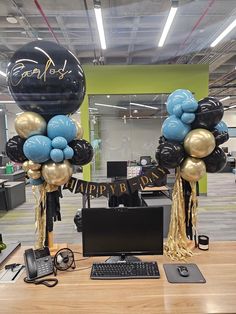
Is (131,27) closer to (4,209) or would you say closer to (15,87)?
(15,87)

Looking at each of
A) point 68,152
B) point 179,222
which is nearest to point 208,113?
point 179,222

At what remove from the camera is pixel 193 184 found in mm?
1847

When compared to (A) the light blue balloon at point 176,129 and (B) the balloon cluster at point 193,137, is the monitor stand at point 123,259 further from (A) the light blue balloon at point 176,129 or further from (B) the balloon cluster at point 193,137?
(A) the light blue balloon at point 176,129

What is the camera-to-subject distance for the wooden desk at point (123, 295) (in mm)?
1267

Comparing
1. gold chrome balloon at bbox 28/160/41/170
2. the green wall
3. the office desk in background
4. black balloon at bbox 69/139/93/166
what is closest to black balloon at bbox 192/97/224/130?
black balloon at bbox 69/139/93/166

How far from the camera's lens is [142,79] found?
21.4 feet

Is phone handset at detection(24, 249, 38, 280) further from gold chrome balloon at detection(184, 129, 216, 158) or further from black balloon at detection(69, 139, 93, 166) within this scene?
gold chrome balloon at detection(184, 129, 216, 158)

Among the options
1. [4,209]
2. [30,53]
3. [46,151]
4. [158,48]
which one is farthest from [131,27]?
[4,209]

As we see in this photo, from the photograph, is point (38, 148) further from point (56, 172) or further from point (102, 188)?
point (102, 188)

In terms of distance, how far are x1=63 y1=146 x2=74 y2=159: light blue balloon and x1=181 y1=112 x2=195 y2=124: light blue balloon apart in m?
0.77

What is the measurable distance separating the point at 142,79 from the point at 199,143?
526 centimetres

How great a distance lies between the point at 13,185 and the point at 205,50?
18.9 feet

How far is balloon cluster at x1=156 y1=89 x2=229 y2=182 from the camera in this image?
1646 millimetres

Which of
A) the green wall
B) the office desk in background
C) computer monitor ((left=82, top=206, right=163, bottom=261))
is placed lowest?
the office desk in background
